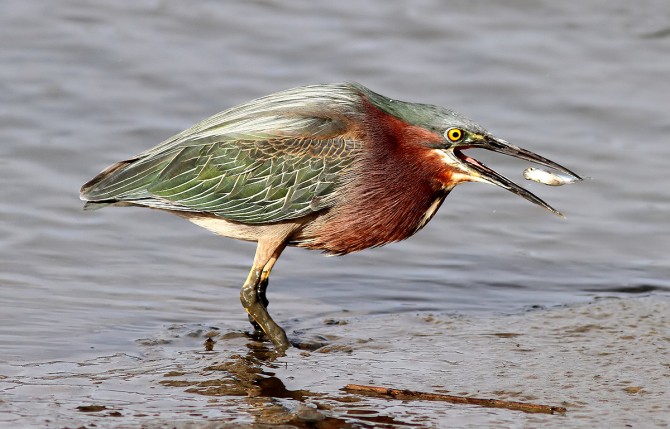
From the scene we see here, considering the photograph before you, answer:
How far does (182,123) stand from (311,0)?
392cm

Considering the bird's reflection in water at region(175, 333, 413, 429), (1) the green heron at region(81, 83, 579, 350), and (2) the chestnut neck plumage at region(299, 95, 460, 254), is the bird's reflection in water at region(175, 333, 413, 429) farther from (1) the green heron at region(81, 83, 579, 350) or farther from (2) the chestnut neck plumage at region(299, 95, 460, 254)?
(2) the chestnut neck plumage at region(299, 95, 460, 254)

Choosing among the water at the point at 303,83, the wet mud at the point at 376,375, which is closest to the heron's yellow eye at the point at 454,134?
the wet mud at the point at 376,375

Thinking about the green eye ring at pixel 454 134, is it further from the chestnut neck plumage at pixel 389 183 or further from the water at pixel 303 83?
the water at pixel 303 83

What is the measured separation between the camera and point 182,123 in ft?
37.4

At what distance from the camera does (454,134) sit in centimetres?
724

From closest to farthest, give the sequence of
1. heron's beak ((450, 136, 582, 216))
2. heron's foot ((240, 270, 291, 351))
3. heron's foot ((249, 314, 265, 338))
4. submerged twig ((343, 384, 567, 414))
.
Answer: submerged twig ((343, 384, 567, 414)) < heron's beak ((450, 136, 582, 216)) < heron's foot ((240, 270, 291, 351)) < heron's foot ((249, 314, 265, 338))

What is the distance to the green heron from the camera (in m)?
7.34

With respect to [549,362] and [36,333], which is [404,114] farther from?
[36,333]

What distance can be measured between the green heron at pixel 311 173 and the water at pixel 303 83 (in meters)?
0.69

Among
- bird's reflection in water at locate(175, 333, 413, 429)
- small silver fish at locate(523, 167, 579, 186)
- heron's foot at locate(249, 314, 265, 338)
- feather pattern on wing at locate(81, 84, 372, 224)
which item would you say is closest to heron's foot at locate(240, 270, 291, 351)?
heron's foot at locate(249, 314, 265, 338)

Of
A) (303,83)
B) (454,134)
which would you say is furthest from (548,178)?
(303,83)

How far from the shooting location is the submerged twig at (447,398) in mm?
5949

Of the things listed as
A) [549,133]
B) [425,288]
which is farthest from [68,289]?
[549,133]

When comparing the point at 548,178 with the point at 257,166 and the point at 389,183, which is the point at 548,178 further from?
the point at 257,166
